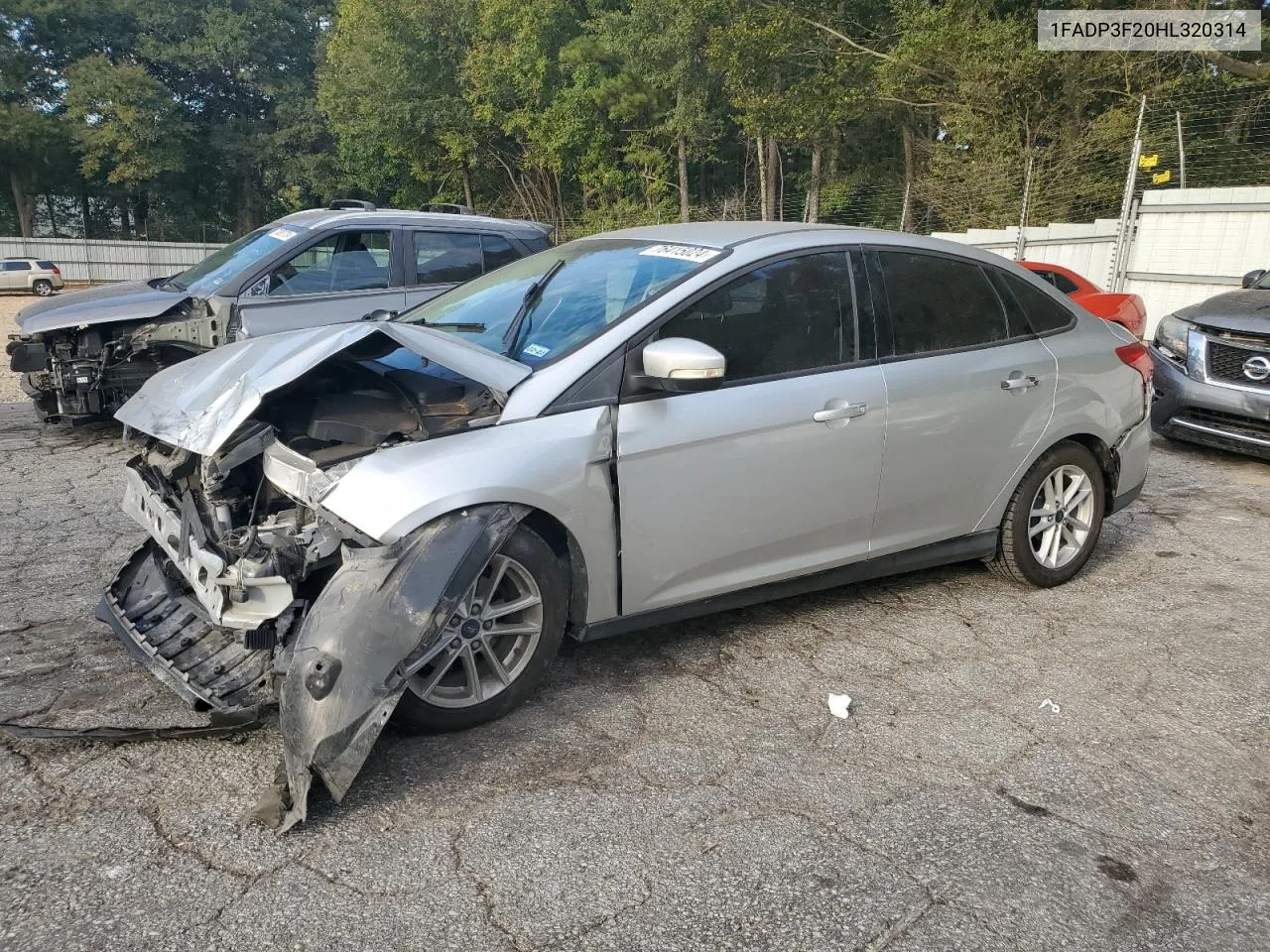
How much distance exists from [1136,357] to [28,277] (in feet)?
108

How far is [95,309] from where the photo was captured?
7.43 meters

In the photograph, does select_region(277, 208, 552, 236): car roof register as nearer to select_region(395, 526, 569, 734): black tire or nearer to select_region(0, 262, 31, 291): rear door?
select_region(395, 526, 569, 734): black tire

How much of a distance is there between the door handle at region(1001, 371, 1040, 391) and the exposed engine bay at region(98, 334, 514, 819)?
2405 millimetres

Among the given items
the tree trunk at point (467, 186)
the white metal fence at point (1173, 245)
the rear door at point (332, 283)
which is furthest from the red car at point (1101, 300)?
the tree trunk at point (467, 186)

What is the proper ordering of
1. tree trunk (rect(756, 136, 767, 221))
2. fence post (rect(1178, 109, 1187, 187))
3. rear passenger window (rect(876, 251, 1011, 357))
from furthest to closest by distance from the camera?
tree trunk (rect(756, 136, 767, 221)) → fence post (rect(1178, 109, 1187, 187)) → rear passenger window (rect(876, 251, 1011, 357))

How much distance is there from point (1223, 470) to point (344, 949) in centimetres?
760

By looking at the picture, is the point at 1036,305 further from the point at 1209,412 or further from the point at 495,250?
the point at 495,250

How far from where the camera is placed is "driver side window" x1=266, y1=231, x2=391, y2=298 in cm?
782

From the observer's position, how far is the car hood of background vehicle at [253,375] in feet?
11.0

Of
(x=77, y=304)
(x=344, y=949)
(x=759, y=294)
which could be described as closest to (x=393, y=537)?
(x=344, y=949)

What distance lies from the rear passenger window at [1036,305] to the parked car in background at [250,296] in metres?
4.84

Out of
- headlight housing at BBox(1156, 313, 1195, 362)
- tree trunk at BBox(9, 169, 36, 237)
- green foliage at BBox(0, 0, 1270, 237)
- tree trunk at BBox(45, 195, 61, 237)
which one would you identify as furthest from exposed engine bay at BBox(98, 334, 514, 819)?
tree trunk at BBox(45, 195, 61, 237)

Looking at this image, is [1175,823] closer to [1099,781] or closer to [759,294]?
[1099,781]

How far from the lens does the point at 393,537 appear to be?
10.0 ft
